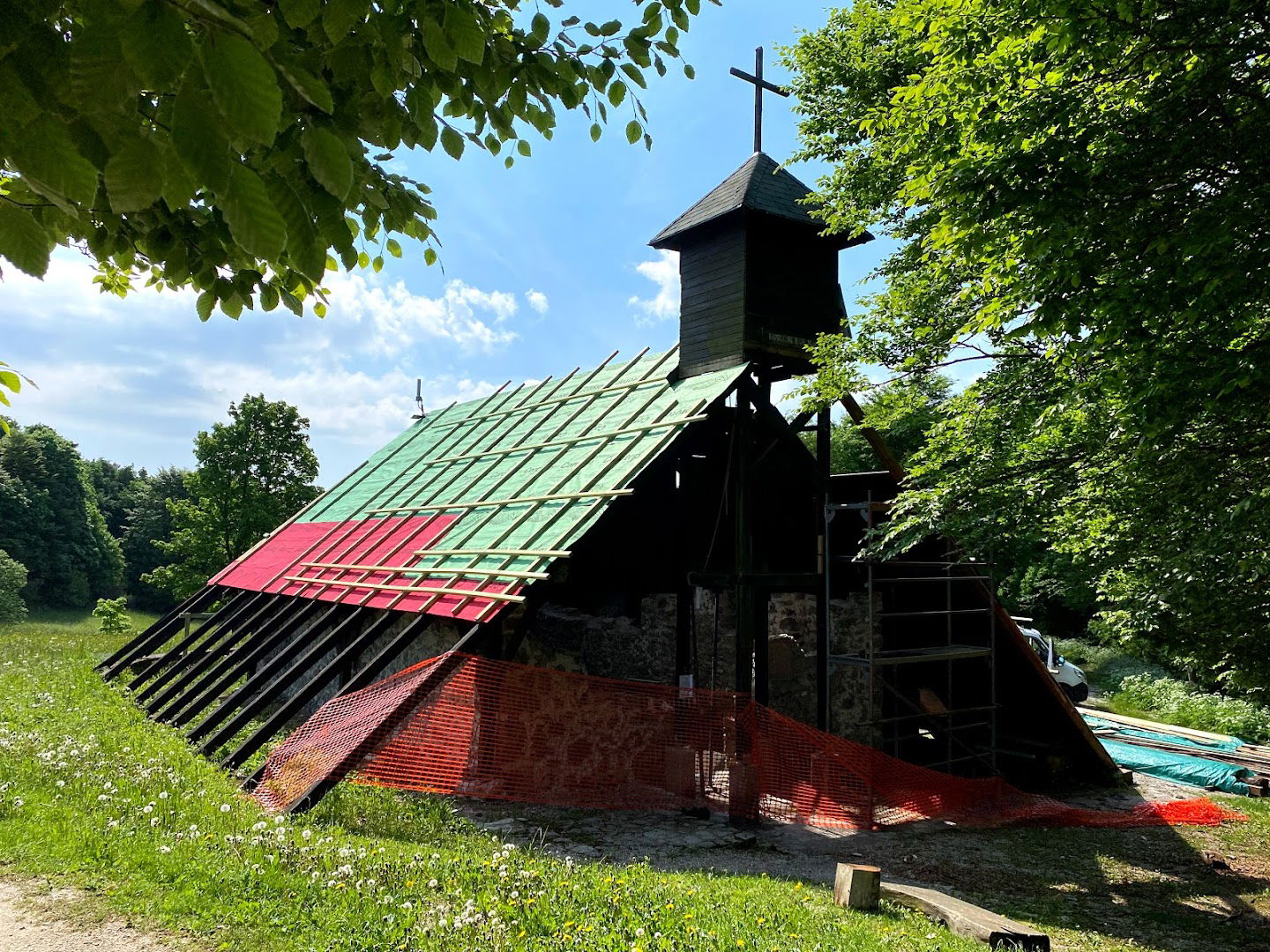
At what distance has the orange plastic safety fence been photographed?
30.8 feet

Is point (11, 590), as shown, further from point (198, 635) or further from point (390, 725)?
point (390, 725)

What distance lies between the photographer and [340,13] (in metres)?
2.23

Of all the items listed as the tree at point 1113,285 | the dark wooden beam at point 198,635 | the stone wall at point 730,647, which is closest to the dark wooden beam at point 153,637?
the dark wooden beam at point 198,635

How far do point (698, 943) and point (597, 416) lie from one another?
9862mm

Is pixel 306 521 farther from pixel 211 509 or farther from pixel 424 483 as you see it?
pixel 211 509

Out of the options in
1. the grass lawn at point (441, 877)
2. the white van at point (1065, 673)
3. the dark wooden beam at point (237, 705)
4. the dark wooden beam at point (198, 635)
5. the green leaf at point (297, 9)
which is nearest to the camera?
the green leaf at point (297, 9)

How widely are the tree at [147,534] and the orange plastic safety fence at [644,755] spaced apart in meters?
49.2

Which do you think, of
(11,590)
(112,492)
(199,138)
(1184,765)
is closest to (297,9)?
(199,138)

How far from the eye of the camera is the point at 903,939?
599 centimetres

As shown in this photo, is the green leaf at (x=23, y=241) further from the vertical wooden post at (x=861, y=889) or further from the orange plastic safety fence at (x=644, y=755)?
the orange plastic safety fence at (x=644, y=755)

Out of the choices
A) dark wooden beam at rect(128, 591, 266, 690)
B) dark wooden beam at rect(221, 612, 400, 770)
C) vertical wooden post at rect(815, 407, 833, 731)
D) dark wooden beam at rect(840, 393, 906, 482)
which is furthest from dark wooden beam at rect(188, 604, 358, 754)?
dark wooden beam at rect(840, 393, 906, 482)

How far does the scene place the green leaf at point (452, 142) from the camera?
3812 millimetres

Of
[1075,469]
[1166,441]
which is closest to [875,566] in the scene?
[1075,469]

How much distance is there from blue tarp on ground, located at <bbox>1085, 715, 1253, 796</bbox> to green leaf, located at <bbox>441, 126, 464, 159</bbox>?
16.6m
